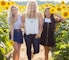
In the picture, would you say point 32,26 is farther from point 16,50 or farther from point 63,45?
point 63,45

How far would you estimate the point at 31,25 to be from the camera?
705 cm

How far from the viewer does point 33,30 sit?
7.05m

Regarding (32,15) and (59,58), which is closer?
(59,58)

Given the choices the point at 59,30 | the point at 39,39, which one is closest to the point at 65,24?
the point at 59,30

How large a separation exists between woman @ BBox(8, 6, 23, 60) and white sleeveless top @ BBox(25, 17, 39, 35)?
15cm

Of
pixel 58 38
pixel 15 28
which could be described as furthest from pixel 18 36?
pixel 58 38

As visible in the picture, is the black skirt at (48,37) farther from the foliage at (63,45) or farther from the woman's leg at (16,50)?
the woman's leg at (16,50)

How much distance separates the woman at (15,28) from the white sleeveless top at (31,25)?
153 mm

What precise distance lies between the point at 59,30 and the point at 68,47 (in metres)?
1.97

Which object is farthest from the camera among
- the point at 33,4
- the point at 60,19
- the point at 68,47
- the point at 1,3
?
the point at 1,3

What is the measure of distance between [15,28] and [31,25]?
315 millimetres

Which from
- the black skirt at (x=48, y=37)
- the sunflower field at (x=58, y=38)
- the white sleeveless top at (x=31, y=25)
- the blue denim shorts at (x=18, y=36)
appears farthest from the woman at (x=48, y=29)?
the blue denim shorts at (x=18, y=36)

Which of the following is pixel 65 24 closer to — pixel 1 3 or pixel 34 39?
pixel 34 39

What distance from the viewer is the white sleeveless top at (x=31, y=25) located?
6.98 metres
